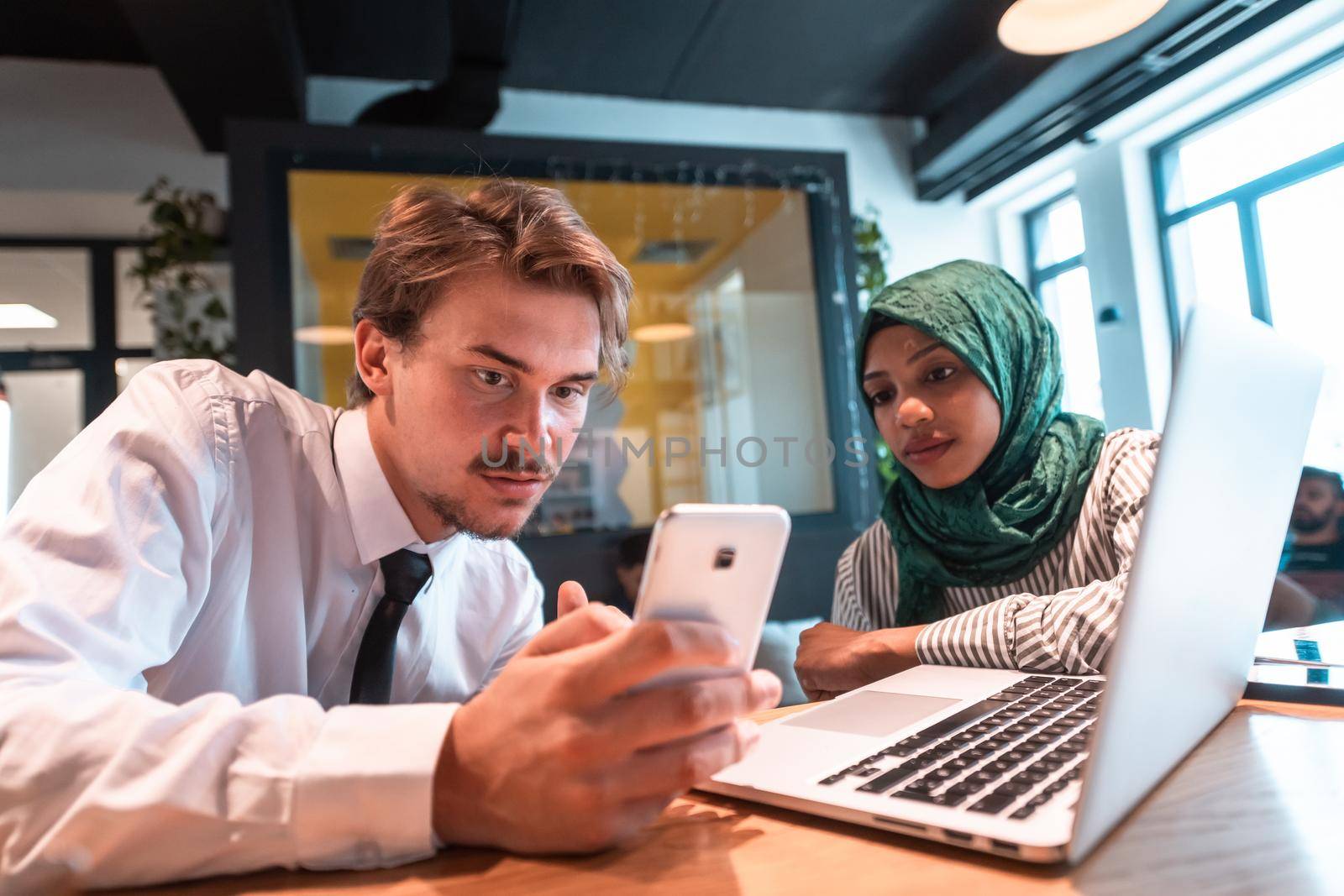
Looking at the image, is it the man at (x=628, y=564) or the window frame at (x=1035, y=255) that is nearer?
the man at (x=628, y=564)

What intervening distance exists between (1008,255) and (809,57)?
2019 mm

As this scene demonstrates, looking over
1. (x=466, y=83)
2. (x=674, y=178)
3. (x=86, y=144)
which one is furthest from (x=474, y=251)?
(x=86, y=144)

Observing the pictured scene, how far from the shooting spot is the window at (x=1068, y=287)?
5430mm

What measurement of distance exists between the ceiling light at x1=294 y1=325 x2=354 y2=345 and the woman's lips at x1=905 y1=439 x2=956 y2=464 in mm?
2359

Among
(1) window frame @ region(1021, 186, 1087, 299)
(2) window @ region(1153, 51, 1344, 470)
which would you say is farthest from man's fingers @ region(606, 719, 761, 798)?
(1) window frame @ region(1021, 186, 1087, 299)

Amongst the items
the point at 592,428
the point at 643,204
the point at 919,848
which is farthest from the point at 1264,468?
the point at 643,204

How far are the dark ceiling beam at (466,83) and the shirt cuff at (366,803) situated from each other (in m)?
3.66

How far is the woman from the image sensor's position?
141 centimetres

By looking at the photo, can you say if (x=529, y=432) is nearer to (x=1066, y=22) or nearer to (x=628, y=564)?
(x=628, y=564)

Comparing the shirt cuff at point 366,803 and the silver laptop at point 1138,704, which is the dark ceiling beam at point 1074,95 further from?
the shirt cuff at point 366,803

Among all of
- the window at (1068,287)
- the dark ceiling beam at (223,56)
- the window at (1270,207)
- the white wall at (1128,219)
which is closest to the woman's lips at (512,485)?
the dark ceiling beam at (223,56)

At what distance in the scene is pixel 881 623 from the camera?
5.45ft

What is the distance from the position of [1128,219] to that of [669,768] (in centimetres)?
537

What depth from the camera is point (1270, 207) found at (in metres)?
4.51
